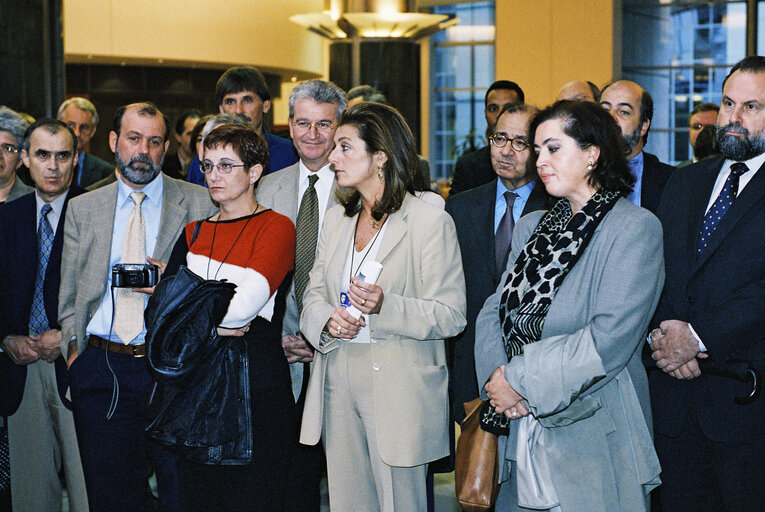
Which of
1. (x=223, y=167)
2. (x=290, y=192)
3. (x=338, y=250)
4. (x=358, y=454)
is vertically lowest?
(x=358, y=454)

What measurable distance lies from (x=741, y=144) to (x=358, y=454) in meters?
1.83

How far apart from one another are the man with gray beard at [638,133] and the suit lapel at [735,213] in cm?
84

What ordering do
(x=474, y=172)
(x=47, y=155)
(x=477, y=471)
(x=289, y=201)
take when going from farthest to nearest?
(x=474, y=172), (x=47, y=155), (x=289, y=201), (x=477, y=471)

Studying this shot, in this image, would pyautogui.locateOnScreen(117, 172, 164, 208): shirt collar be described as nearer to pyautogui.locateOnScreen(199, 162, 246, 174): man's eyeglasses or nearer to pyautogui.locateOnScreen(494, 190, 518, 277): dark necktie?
pyautogui.locateOnScreen(199, 162, 246, 174): man's eyeglasses

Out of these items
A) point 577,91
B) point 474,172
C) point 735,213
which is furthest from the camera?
point 474,172

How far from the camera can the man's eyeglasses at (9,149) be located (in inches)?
180

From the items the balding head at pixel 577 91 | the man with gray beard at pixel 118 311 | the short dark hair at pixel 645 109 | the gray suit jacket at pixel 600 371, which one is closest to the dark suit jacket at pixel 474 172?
the balding head at pixel 577 91

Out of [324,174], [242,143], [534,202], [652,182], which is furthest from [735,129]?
[242,143]

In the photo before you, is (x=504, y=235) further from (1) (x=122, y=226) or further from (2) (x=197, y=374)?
(1) (x=122, y=226)

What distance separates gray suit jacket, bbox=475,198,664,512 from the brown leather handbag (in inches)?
8.1

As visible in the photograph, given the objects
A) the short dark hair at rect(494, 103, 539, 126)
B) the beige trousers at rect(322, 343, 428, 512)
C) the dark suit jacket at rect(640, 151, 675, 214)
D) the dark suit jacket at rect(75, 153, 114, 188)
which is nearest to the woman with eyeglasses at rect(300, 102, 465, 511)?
Answer: the beige trousers at rect(322, 343, 428, 512)

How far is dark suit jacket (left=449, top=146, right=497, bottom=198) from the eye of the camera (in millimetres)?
5355

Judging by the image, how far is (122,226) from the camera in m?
3.86

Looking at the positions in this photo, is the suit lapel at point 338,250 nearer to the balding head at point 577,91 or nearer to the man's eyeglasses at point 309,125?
the man's eyeglasses at point 309,125
